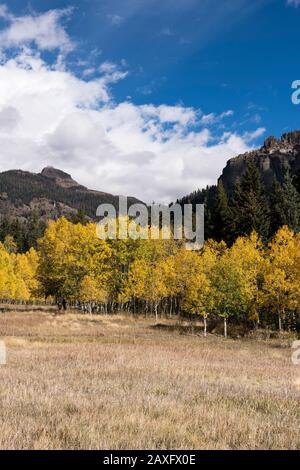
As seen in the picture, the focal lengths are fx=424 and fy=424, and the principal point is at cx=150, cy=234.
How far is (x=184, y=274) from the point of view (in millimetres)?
56438

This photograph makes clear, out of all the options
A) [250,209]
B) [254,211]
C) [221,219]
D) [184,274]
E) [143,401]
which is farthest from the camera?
[221,219]

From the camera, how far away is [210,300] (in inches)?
1703

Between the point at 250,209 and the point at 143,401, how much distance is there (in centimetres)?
6052

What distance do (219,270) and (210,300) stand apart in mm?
3652

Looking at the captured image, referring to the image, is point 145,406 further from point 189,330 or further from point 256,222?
point 256,222

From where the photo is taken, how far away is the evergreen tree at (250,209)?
68.4 m

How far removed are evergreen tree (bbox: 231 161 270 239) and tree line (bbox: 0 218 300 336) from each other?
18.8 ft

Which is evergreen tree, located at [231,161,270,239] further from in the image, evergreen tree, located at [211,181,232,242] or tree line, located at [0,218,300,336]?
tree line, located at [0,218,300,336]

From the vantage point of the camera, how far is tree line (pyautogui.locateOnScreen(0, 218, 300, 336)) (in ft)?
140

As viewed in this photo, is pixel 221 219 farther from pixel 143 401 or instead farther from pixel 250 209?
pixel 143 401

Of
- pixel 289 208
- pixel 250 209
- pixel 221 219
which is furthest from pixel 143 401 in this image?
pixel 221 219

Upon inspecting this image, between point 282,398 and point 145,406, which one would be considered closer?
point 145,406
